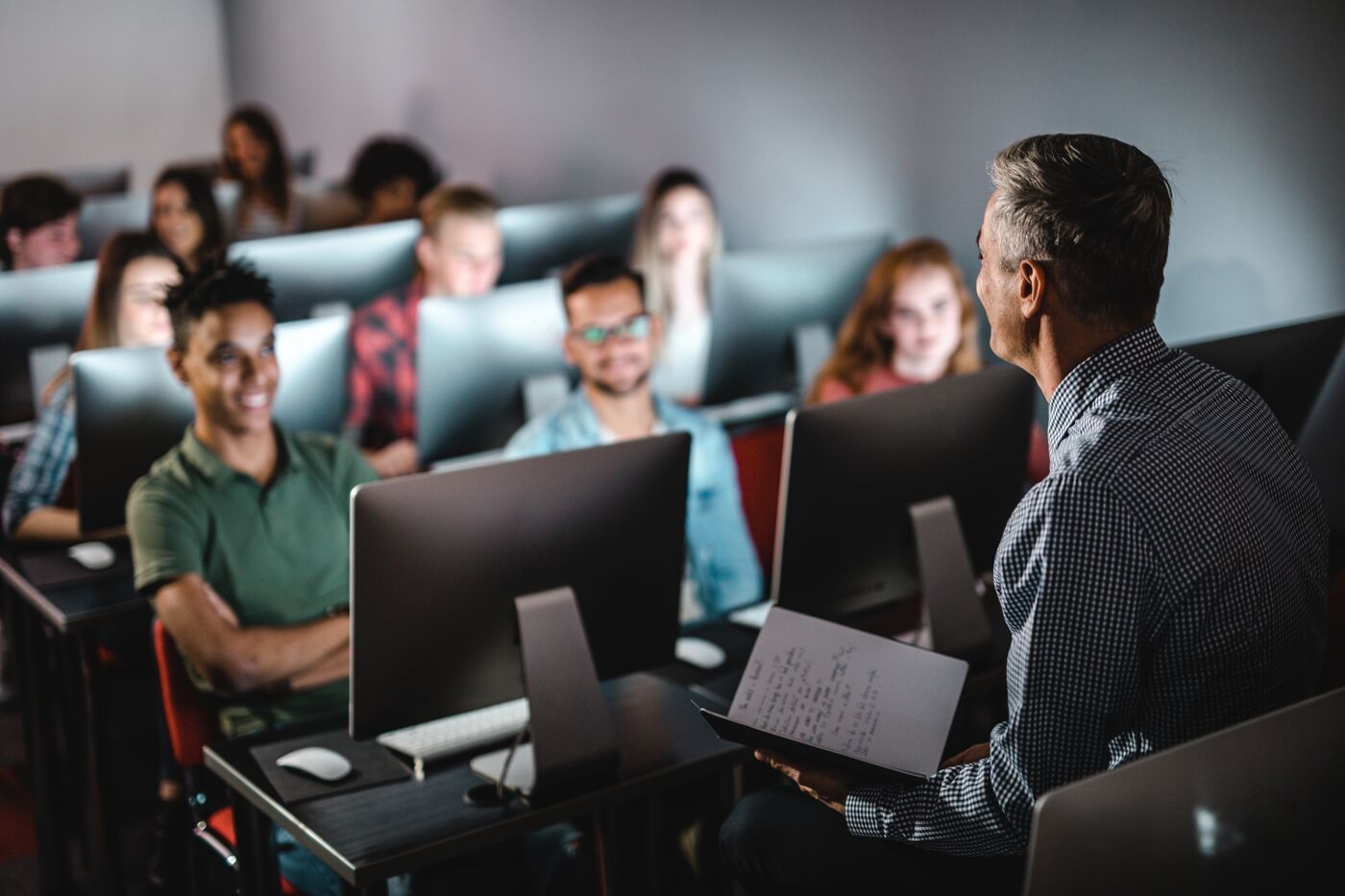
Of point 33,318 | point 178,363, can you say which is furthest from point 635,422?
point 33,318

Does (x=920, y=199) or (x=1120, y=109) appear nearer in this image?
(x=1120, y=109)

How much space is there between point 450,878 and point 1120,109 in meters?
2.21

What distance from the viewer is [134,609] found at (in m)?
2.37

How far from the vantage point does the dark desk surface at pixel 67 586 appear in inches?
93.0

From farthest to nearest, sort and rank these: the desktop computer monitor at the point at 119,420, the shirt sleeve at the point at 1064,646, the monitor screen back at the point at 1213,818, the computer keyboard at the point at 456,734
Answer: the desktop computer monitor at the point at 119,420 → the computer keyboard at the point at 456,734 → the shirt sleeve at the point at 1064,646 → the monitor screen back at the point at 1213,818

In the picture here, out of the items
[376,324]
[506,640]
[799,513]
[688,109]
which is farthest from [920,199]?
[506,640]

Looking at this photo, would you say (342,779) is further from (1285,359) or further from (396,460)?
(396,460)

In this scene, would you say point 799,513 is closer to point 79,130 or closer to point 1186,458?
point 1186,458

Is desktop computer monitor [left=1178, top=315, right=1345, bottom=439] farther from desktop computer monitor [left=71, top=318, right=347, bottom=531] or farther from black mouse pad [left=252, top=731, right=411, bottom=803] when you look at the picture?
desktop computer monitor [left=71, top=318, right=347, bottom=531]

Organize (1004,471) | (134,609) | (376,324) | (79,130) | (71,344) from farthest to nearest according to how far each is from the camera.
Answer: (79,130), (376,324), (71,344), (134,609), (1004,471)

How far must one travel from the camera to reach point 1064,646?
1246 mm

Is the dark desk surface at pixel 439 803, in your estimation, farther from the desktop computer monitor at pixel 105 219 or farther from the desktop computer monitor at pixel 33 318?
the desktop computer monitor at pixel 105 219

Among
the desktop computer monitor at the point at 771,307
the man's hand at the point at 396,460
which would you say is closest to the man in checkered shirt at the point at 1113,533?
the desktop computer monitor at the point at 771,307

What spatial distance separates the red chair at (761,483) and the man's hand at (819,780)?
1168mm
